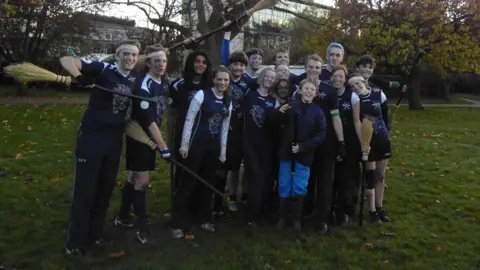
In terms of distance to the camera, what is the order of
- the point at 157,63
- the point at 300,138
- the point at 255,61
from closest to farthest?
the point at 157,63
the point at 300,138
the point at 255,61

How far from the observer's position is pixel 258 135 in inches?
208

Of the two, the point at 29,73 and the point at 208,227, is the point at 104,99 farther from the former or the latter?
the point at 208,227

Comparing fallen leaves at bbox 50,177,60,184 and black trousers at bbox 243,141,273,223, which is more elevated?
black trousers at bbox 243,141,273,223

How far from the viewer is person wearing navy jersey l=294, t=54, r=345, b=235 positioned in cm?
526

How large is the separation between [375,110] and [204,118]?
2139mm

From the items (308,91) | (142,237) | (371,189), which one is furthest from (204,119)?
(371,189)

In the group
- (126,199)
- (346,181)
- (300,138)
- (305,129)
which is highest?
(305,129)

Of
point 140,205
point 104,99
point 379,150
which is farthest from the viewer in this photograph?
point 379,150

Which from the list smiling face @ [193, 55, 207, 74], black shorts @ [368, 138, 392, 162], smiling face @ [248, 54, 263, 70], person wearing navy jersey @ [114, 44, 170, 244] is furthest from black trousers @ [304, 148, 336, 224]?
person wearing navy jersey @ [114, 44, 170, 244]

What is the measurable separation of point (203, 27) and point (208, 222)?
37.5 feet

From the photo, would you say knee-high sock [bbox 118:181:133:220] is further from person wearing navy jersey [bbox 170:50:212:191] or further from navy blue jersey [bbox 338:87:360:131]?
navy blue jersey [bbox 338:87:360:131]

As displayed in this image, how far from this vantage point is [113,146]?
172 inches

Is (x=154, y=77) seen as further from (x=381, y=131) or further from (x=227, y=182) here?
(x=381, y=131)

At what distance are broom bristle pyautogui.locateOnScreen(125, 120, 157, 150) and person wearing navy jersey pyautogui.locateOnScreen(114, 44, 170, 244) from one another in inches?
1.5
